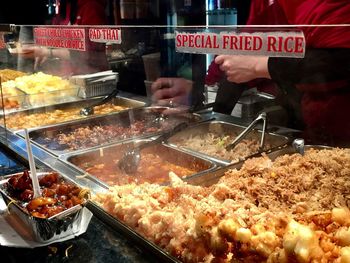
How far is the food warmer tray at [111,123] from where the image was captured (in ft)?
9.04

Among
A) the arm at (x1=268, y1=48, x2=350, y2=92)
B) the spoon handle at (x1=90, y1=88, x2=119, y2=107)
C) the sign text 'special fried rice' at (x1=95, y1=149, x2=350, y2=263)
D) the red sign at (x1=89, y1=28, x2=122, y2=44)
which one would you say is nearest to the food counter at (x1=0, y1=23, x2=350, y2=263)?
the sign text 'special fried rice' at (x1=95, y1=149, x2=350, y2=263)

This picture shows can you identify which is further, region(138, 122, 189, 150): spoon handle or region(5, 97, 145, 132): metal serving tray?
region(5, 97, 145, 132): metal serving tray

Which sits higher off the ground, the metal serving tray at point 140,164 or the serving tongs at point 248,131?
the serving tongs at point 248,131

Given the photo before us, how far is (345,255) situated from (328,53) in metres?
1.19

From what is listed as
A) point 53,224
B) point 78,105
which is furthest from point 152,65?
point 53,224

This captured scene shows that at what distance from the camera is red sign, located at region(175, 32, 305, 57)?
1548 mm

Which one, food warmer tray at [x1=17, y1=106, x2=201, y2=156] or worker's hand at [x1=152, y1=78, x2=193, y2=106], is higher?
worker's hand at [x1=152, y1=78, x2=193, y2=106]

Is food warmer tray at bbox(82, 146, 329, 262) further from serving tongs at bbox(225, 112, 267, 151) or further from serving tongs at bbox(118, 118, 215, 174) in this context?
serving tongs at bbox(118, 118, 215, 174)

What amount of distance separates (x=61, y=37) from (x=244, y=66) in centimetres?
145

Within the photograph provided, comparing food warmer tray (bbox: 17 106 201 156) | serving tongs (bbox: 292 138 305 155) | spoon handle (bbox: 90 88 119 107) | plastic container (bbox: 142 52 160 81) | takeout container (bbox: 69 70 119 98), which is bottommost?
food warmer tray (bbox: 17 106 201 156)

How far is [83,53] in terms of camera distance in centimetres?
322

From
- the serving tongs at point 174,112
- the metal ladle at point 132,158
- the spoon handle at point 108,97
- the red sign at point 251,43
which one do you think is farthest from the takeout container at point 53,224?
the spoon handle at point 108,97

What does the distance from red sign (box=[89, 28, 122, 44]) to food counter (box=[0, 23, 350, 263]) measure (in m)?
0.16

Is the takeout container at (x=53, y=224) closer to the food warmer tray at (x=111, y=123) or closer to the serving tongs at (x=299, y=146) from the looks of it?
the food warmer tray at (x=111, y=123)
